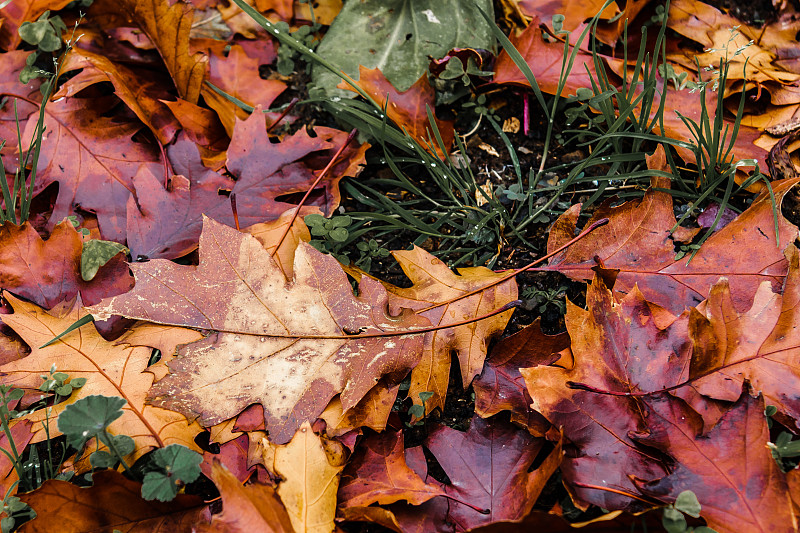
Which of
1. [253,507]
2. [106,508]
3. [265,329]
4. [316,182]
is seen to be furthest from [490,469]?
[316,182]

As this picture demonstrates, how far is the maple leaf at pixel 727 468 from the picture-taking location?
3.28ft

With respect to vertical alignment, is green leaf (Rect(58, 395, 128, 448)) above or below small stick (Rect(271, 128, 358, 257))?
below

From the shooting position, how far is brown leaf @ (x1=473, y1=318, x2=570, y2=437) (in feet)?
4.16

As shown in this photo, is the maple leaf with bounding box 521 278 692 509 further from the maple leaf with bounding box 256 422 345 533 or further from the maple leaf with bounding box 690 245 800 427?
the maple leaf with bounding box 256 422 345 533

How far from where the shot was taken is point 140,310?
4.36 feet

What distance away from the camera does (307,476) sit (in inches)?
45.2

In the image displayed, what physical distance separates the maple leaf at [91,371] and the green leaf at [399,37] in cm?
104

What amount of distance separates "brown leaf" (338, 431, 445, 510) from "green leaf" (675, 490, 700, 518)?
0.44 meters

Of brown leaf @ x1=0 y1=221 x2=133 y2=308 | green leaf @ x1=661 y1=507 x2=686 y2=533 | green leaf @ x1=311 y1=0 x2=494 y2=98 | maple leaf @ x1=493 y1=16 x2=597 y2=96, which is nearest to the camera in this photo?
green leaf @ x1=661 y1=507 x2=686 y2=533

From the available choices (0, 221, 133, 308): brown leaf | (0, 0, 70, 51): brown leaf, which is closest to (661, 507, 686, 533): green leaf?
(0, 221, 133, 308): brown leaf

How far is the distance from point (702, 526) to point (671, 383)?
0.28 meters

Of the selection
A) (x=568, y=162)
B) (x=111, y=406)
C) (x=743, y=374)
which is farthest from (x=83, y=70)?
(x=743, y=374)

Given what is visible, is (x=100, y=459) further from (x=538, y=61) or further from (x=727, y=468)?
(x=538, y=61)

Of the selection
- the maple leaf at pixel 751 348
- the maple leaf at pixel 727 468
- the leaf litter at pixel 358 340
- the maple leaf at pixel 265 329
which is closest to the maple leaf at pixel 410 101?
the leaf litter at pixel 358 340
